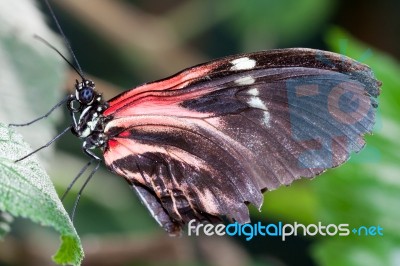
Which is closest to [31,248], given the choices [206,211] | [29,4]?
[29,4]

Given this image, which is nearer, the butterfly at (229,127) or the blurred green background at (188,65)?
the butterfly at (229,127)

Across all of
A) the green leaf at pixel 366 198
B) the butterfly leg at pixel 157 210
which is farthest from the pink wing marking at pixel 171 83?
the green leaf at pixel 366 198

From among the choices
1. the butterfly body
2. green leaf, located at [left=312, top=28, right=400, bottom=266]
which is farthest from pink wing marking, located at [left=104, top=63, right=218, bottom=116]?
green leaf, located at [left=312, top=28, right=400, bottom=266]

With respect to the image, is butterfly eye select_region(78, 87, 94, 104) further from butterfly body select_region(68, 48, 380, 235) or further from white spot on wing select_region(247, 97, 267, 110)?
white spot on wing select_region(247, 97, 267, 110)

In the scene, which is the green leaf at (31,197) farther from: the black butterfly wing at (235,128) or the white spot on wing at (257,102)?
the white spot on wing at (257,102)

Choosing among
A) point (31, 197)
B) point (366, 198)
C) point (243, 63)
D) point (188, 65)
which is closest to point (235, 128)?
point (243, 63)

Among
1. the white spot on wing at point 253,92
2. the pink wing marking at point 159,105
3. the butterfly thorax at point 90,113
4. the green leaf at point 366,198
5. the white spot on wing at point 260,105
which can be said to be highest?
the green leaf at point 366,198

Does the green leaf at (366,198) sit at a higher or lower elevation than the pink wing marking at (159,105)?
higher
